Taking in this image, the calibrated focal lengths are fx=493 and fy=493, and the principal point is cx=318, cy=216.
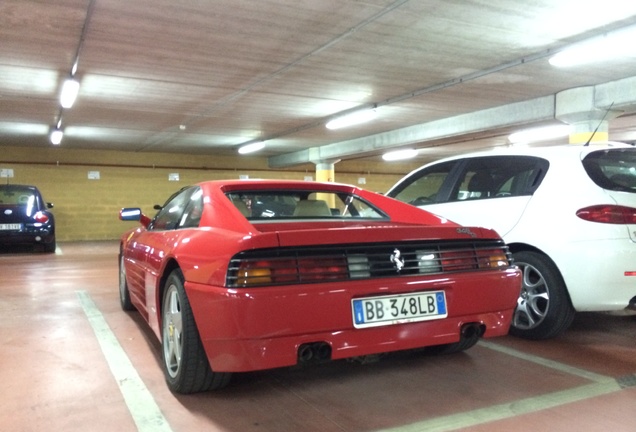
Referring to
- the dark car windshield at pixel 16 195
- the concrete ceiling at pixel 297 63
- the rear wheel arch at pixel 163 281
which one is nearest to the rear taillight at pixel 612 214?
the rear wheel arch at pixel 163 281

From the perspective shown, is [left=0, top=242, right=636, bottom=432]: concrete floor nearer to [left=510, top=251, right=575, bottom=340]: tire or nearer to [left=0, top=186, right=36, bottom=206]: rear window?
[left=510, top=251, right=575, bottom=340]: tire

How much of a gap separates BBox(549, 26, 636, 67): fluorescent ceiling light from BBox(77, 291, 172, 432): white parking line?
639 centimetres

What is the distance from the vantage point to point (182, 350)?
8.33 feet

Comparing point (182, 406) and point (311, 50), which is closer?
point (182, 406)

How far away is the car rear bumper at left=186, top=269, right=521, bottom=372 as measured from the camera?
2186mm

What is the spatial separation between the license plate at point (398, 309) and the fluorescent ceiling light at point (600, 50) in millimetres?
5186

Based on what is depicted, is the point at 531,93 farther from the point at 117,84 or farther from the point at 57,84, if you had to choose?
the point at 57,84

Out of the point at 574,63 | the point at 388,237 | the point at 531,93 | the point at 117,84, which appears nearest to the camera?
the point at 388,237

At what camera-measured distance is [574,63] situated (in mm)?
7164

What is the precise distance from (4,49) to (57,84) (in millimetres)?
1941

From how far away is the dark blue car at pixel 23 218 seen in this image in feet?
34.6

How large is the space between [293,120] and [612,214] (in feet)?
31.6

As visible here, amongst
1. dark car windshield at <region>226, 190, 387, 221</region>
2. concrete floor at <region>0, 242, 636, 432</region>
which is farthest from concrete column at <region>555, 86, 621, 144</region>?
dark car windshield at <region>226, 190, 387, 221</region>

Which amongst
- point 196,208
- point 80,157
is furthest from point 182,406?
point 80,157
